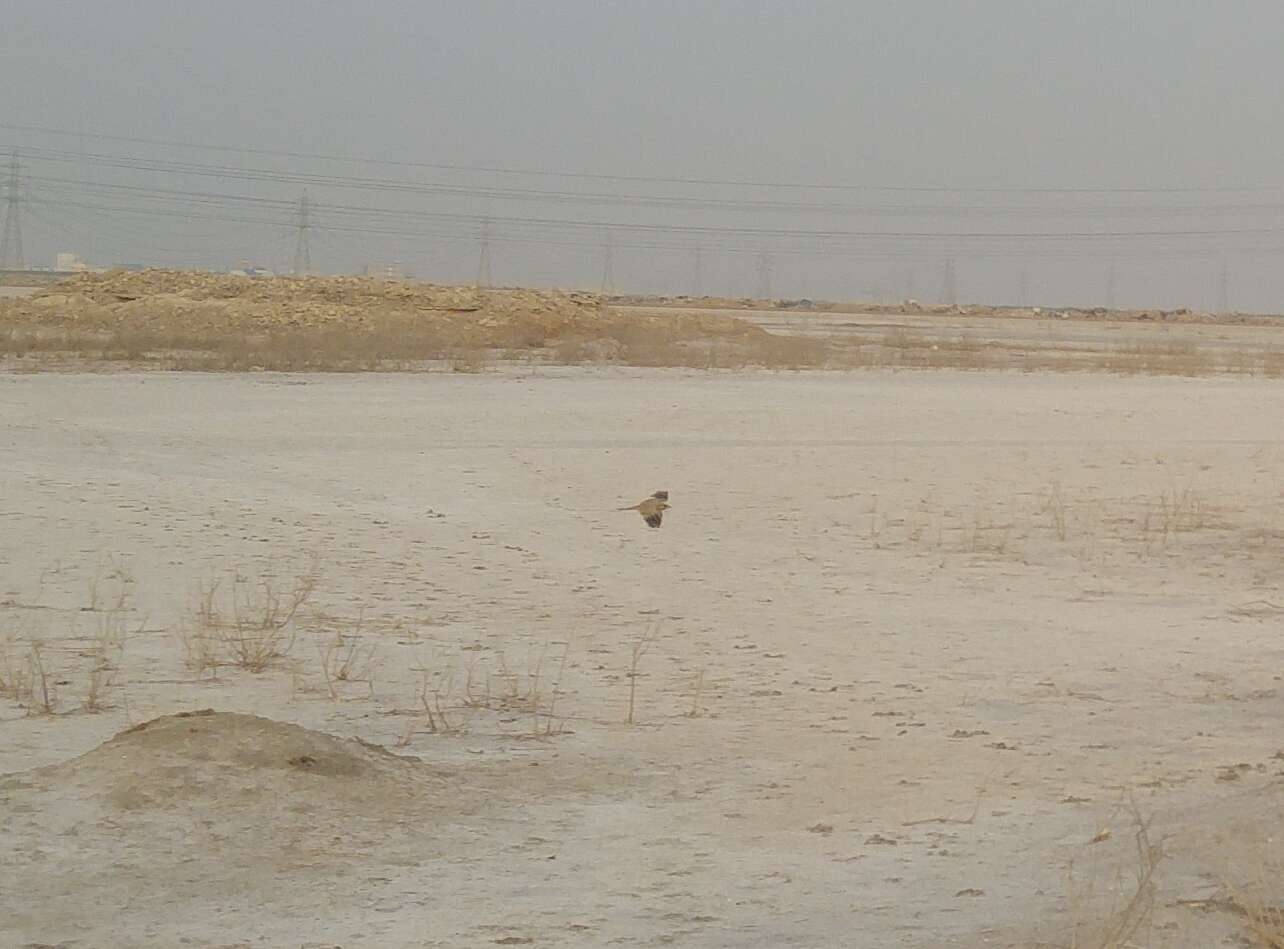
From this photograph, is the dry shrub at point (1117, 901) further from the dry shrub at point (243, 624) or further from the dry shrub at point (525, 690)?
the dry shrub at point (243, 624)

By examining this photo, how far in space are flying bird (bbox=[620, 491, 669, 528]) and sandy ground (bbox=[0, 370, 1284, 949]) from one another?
0.18 metres

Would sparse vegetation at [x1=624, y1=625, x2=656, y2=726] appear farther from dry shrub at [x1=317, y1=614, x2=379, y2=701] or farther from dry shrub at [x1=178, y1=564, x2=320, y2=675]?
dry shrub at [x1=178, y1=564, x2=320, y2=675]

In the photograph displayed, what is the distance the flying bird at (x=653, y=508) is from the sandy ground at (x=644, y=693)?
0.59 feet

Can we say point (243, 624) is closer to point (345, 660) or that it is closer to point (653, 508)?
point (345, 660)

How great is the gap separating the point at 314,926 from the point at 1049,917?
6.97 ft

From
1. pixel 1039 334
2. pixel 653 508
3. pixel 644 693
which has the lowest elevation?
pixel 644 693

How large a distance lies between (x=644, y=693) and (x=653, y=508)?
5655 millimetres

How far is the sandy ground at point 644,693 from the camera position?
5402 millimetres

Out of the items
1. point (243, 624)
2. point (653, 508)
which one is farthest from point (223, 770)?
point (653, 508)

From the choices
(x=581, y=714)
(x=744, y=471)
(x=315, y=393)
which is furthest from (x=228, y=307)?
(x=581, y=714)

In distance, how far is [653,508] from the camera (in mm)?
13992

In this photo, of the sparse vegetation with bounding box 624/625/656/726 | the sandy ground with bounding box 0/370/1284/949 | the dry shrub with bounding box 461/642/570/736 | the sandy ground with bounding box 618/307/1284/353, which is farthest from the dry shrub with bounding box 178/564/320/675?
the sandy ground with bounding box 618/307/1284/353

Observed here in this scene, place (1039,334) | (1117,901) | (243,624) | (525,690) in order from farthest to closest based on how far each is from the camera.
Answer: (1039,334) < (243,624) < (525,690) < (1117,901)

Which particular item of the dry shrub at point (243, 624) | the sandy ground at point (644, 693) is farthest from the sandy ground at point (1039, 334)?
the dry shrub at point (243, 624)
